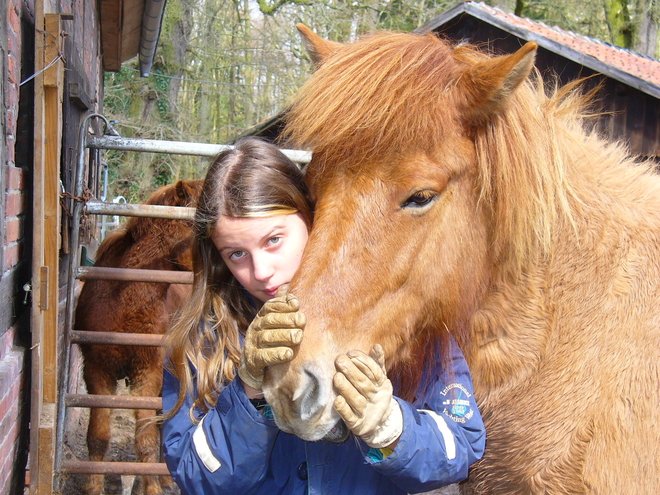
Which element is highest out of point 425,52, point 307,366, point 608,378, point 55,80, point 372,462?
point 425,52

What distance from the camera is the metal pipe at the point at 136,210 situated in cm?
361

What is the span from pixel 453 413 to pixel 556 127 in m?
1.08

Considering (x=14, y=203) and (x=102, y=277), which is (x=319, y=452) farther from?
(x=102, y=277)

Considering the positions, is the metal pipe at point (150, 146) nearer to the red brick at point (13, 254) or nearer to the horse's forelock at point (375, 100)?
the red brick at point (13, 254)

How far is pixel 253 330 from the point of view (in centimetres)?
145

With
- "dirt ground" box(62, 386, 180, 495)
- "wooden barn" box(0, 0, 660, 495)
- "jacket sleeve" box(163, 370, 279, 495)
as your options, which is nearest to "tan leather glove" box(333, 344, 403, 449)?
"jacket sleeve" box(163, 370, 279, 495)

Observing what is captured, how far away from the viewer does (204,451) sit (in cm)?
168

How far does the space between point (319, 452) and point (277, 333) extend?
608 millimetres

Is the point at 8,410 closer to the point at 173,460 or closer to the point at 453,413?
the point at 173,460

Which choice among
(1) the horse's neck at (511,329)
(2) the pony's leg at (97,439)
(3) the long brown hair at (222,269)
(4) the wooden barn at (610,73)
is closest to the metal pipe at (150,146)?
(3) the long brown hair at (222,269)

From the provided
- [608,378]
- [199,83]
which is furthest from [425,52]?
[199,83]

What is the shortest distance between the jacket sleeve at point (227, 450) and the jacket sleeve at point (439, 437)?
1.16 ft

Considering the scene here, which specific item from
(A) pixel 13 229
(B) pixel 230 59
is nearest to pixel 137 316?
(A) pixel 13 229

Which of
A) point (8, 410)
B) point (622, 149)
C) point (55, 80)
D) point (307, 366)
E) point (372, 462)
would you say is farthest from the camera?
point (55, 80)
